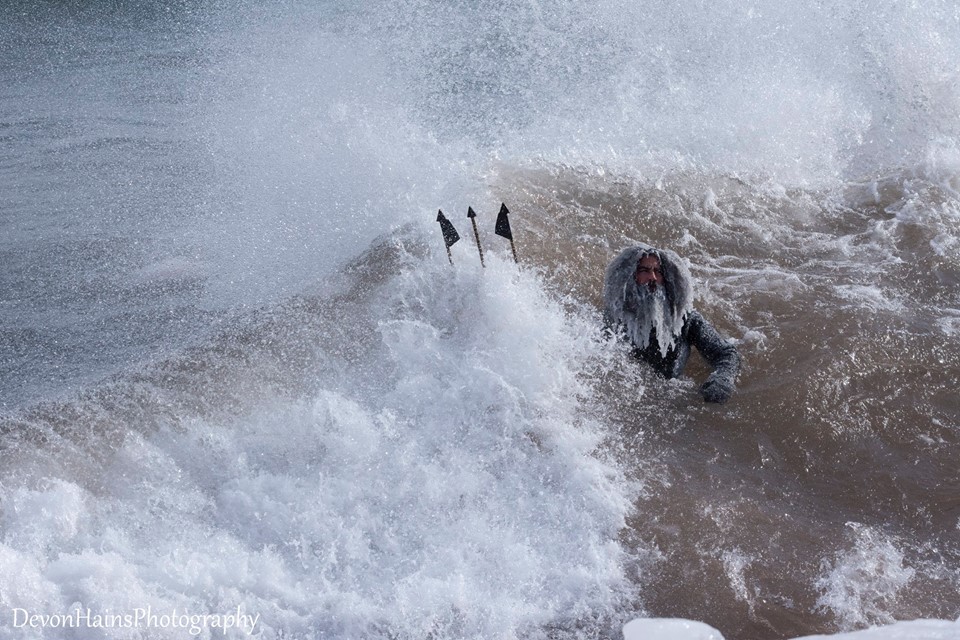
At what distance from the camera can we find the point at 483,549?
4.13 meters


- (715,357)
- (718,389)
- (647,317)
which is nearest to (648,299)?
(647,317)

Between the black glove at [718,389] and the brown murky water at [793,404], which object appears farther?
the black glove at [718,389]

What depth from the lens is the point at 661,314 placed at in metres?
5.17

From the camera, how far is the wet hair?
5.15m

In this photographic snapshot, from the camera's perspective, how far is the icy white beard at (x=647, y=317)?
516cm

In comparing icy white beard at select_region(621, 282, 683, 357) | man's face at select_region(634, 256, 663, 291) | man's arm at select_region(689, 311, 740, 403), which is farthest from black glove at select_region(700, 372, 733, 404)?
man's face at select_region(634, 256, 663, 291)

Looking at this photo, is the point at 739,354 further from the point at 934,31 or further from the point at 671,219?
the point at 934,31

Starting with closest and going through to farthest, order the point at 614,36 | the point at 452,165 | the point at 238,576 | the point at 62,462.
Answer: the point at 238,576
the point at 62,462
the point at 452,165
the point at 614,36

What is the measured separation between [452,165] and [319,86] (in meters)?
2.53

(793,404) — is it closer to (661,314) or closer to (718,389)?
(718,389)

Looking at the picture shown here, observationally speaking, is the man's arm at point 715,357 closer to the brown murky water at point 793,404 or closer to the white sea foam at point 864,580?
the brown murky water at point 793,404

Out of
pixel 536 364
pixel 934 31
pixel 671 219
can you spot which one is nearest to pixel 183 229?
pixel 536 364

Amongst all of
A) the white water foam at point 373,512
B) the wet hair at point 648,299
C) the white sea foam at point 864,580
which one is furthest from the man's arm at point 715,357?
the white sea foam at point 864,580

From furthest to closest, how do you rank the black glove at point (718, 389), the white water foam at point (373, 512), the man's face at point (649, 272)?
the man's face at point (649, 272) < the black glove at point (718, 389) < the white water foam at point (373, 512)
